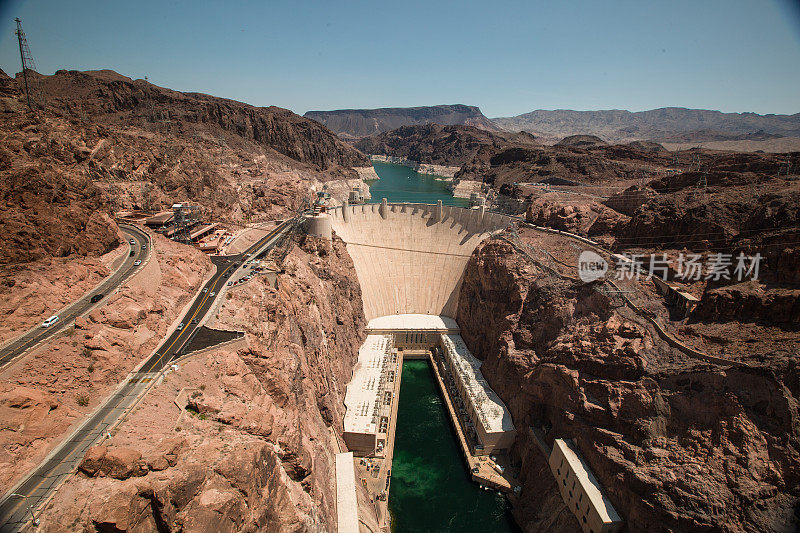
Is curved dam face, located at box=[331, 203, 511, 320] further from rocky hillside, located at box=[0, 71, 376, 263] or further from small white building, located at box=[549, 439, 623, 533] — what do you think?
small white building, located at box=[549, 439, 623, 533]

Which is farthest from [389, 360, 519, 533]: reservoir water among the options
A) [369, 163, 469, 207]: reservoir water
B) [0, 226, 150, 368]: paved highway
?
[369, 163, 469, 207]: reservoir water

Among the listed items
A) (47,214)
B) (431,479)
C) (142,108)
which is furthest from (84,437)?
(142,108)

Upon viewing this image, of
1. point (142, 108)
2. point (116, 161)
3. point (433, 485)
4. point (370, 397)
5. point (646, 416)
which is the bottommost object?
point (433, 485)

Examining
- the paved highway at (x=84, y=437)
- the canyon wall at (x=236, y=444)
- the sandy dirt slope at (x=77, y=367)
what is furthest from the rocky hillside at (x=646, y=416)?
the sandy dirt slope at (x=77, y=367)

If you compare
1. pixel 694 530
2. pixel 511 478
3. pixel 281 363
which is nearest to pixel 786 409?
pixel 694 530

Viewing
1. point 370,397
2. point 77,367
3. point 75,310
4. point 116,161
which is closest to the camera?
point 77,367

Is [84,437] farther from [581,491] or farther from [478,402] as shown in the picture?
[478,402]

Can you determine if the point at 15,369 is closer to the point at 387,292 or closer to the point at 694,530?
the point at 694,530

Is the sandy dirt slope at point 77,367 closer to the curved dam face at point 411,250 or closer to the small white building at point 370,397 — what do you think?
the small white building at point 370,397
